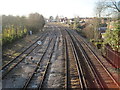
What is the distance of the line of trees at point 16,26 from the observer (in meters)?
22.8

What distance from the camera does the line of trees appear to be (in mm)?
22753

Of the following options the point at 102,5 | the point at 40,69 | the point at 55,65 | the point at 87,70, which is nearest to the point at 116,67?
the point at 87,70

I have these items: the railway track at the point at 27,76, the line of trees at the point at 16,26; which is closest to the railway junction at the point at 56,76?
the railway track at the point at 27,76

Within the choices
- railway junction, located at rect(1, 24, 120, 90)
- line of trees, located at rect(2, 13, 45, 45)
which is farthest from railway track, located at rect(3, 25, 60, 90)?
line of trees, located at rect(2, 13, 45, 45)

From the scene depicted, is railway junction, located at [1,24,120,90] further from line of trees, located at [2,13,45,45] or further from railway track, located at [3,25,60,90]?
line of trees, located at [2,13,45,45]

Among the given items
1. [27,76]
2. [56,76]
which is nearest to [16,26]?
[27,76]

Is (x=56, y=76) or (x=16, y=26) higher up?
(x=16, y=26)

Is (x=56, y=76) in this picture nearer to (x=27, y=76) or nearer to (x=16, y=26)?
(x=27, y=76)

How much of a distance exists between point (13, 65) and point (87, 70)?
18.3 feet

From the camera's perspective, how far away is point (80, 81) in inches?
402

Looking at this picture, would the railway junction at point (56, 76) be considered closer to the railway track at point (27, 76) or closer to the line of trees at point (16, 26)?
the railway track at point (27, 76)

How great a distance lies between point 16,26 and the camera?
29.9 metres

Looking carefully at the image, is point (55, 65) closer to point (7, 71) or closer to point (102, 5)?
point (7, 71)

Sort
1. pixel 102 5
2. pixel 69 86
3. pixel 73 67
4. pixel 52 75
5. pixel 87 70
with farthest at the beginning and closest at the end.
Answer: pixel 102 5
pixel 73 67
pixel 87 70
pixel 52 75
pixel 69 86
